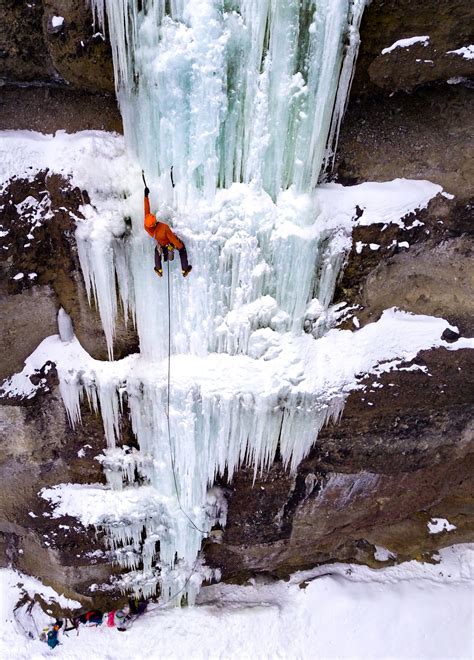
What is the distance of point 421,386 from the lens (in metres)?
4.69

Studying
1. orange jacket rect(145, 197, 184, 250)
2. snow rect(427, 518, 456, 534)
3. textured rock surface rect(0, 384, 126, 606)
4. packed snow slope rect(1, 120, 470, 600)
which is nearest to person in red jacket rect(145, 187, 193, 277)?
orange jacket rect(145, 197, 184, 250)

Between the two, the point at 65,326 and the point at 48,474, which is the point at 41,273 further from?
the point at 48,474

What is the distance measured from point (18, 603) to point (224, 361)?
503 centimetres

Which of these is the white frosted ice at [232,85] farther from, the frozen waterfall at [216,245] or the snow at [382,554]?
the snow at [382,554]

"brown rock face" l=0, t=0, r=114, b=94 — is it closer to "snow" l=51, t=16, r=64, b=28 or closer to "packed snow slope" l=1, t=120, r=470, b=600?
"snow" l=51, t=16, r=64, b=28

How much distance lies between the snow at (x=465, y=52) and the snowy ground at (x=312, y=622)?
6.09m

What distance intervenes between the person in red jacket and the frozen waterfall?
157 millimetres

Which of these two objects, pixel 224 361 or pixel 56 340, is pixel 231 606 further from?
pixel 56 340

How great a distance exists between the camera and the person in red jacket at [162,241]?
3.64 m

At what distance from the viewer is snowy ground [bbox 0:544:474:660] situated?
5867 millimetres

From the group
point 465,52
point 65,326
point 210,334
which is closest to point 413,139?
point 465,52

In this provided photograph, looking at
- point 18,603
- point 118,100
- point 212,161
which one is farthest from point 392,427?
point 18,603

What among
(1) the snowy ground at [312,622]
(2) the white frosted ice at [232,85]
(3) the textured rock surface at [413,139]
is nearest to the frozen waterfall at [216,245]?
(2) the white frosted ice at [232,85]

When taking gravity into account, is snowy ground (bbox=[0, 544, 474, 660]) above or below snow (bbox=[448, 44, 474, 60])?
below
